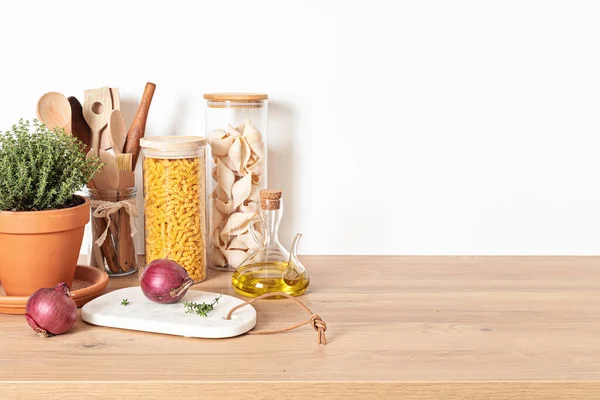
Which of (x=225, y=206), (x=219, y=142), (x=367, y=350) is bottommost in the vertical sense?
(x=367, y=350)

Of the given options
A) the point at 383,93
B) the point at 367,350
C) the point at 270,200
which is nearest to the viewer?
the point at 367,350

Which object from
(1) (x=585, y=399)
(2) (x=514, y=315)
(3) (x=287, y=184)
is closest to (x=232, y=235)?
(3) (x=287, y=184)

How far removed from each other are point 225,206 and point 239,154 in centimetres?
10

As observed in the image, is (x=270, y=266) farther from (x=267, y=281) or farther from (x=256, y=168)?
(x=256, y=168)

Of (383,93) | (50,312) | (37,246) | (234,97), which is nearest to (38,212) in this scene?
(37,246)

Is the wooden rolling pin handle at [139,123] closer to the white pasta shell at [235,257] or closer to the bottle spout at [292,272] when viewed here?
the white pasta shell at [235,257]

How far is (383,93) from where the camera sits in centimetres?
142

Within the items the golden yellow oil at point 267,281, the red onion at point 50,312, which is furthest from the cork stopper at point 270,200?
the red onion at point 50,312

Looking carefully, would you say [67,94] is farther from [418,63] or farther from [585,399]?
[585,399]

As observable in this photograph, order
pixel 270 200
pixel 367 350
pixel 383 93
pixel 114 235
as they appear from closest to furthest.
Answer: pixel 367 350 < pixel 270 200 < pixel 114 235 < pixel 383 93

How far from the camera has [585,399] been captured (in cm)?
88

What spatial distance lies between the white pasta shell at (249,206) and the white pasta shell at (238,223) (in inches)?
0.5

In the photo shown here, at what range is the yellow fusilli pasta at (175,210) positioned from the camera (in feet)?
4.09

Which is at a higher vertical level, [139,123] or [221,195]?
[139,123]
